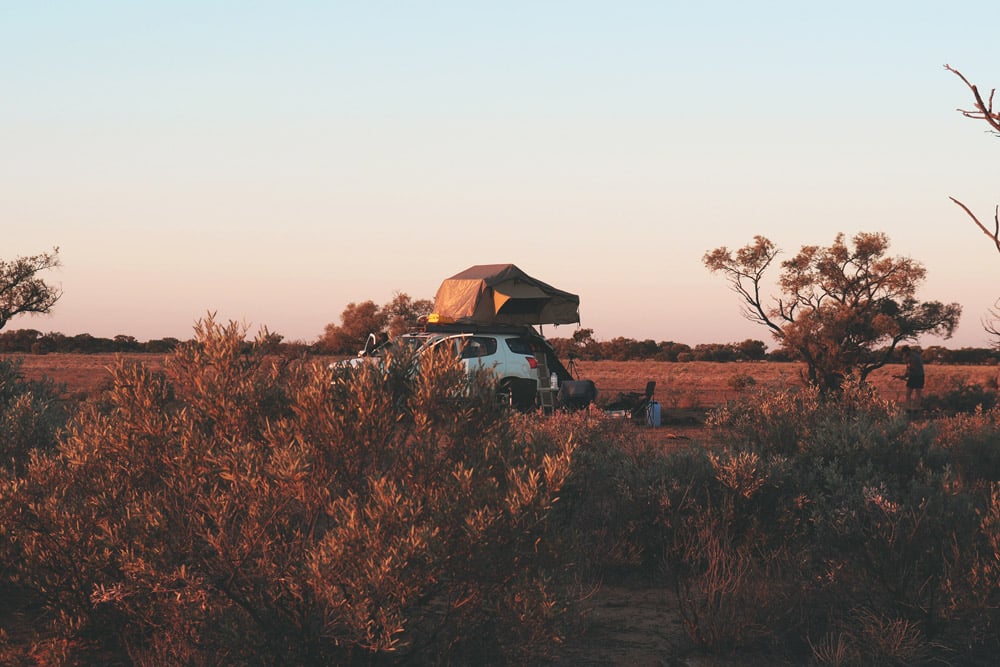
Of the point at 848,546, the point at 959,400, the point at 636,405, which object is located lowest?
the point at 848,546

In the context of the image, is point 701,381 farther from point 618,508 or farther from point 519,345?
point 618,508

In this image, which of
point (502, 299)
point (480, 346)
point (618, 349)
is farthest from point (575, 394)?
point (618, 349)

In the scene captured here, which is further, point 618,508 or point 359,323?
point 359,323

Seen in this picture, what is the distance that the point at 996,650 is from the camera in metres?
5.71

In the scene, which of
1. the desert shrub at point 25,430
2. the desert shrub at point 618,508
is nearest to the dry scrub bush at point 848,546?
the desert shrub at point 618,508

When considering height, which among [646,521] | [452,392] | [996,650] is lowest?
[996,650]

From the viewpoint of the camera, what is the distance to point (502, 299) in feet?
62.5

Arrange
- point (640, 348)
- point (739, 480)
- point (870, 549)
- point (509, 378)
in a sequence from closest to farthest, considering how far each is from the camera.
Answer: point (870, 549) < point (739, 480) < point (509, 378) < point (640, 348)

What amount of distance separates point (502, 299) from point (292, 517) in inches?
564

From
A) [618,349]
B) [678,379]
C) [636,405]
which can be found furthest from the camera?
[618,349]

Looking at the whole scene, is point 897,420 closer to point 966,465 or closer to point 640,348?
point 966,465

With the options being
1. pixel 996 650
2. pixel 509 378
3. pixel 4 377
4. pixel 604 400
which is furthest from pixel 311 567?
pixel 604 400

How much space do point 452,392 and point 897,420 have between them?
517cm

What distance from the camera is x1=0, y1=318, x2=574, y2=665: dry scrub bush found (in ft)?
14.1
